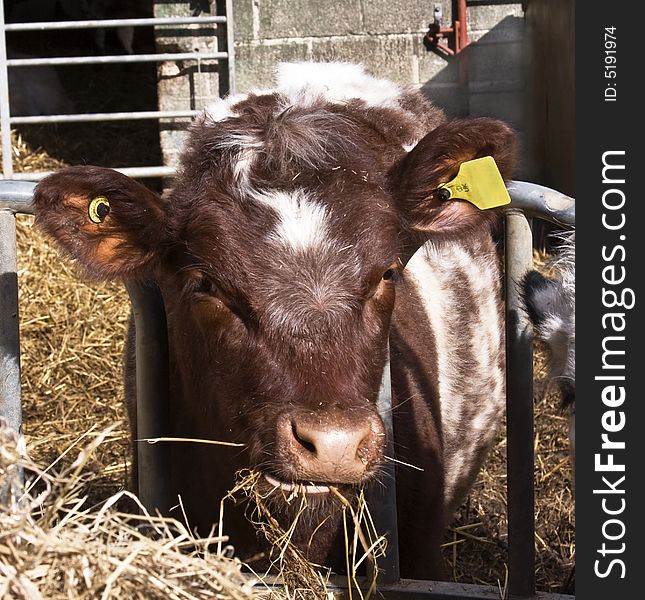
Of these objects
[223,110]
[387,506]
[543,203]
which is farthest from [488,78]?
[387,506]

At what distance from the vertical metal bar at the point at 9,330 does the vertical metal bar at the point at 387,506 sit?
96cm

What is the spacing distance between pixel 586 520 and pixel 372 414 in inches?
22.0

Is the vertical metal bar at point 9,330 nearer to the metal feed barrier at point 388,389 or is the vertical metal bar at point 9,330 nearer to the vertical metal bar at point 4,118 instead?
the metal feed barrier at point 388,389

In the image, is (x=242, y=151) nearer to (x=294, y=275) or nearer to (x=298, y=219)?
(x=298, y=219)

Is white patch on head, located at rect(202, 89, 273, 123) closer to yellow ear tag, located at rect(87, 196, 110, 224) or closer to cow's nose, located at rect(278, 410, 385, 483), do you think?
yellow ear tag, located at rect(87, 196, 110, 224)

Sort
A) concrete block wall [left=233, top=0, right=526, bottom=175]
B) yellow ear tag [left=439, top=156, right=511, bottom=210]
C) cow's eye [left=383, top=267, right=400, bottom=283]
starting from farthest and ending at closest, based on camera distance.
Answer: concrete block wall [left=233, top=0, right=526, bottom=175], cow's eye [left=383, top=267, right=400, bottom=283], yellow ear tag [left=439, top=156, right=511, bottom=210]

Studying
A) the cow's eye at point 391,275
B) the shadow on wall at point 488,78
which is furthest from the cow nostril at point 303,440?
the shadow on wall at point 488,78

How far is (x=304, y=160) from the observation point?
2.77m

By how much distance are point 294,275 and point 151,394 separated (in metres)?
0.57

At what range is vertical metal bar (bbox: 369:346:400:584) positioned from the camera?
8.45 ft

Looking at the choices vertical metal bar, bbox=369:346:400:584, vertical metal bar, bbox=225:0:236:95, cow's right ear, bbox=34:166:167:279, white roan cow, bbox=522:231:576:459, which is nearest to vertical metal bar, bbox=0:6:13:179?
vertical metal bar, bbox=225:0:236:95

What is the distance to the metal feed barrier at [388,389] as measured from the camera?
254 cm

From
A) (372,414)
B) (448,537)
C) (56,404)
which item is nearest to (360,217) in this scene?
(372,414)

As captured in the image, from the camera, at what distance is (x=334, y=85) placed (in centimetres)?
376
